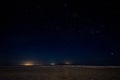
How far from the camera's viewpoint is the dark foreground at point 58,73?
1648 centimetres

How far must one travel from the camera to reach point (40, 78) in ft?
54.6

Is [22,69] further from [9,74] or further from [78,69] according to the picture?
[78,69]

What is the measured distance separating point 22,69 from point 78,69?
11.2 ft

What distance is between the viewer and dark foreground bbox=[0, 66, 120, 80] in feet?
54.1

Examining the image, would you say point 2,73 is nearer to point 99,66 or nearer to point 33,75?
point 33,75

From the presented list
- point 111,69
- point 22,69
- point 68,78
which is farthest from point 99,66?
point 22,69

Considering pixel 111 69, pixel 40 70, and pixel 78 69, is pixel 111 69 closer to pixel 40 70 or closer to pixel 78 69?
pixel 78 69

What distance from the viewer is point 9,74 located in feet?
54.0

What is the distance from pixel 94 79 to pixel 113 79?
3.71ft

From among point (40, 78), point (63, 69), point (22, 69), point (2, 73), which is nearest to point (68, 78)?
point (63, 69)

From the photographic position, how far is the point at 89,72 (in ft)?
55.9

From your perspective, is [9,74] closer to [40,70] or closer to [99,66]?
[40,70]

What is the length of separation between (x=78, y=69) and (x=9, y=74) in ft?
13.7

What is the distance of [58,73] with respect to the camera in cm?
1697
